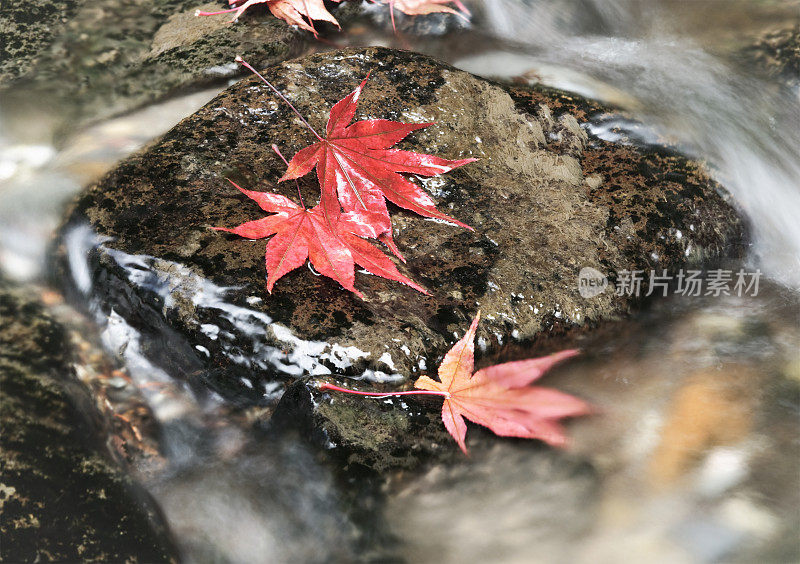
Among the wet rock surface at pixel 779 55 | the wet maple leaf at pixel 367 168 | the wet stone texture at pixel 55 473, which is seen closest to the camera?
the wet stone texture at pixel 55 473

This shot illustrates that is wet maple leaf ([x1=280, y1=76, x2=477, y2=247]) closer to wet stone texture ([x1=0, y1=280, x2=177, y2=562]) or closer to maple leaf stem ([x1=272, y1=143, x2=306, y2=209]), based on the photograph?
maple leaf stem ([x1=272, y1=143, x2=306, y2=209])

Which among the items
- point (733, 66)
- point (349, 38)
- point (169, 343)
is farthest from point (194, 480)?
point (733, 66)

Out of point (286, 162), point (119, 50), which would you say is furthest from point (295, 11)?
point (286, 162)

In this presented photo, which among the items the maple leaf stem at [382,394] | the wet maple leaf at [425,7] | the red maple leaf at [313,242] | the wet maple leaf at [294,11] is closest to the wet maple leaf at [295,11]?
the wet maple leaf at [294,11]

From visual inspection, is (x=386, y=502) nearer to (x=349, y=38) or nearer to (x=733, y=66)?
(x=349, y=38)

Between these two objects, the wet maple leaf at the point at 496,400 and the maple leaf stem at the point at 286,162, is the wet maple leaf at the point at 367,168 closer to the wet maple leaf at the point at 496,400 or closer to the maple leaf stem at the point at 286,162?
the maple leaf stem at the point at 286,162

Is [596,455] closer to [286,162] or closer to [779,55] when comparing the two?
[286,162]
